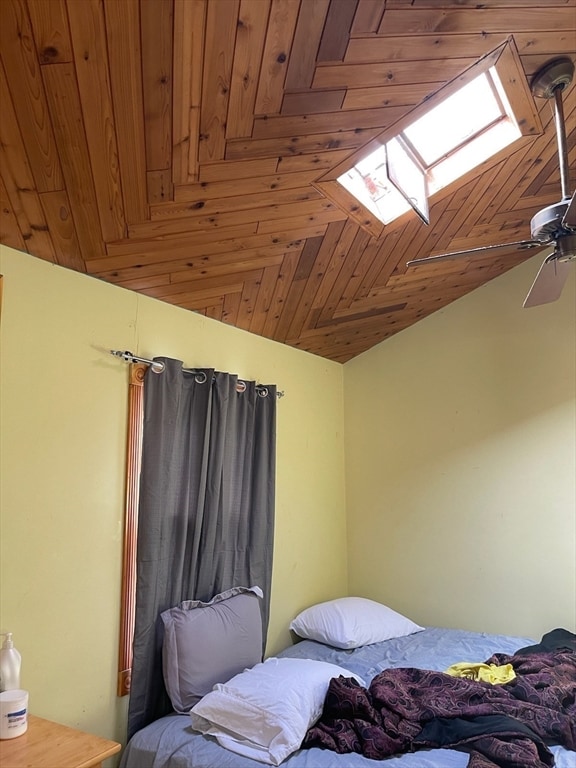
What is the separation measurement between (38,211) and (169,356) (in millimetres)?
1000

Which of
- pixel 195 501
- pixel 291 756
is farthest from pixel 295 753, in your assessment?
pixel 195 501

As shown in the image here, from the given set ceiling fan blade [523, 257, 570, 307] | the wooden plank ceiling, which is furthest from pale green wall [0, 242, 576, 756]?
ceiling fan blade [523, 257, 570, 307]

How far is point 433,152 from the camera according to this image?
2.68 meters

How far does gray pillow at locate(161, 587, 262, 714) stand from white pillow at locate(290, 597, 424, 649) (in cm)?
63

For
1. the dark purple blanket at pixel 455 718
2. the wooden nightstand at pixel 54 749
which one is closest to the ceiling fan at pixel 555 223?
the dark purple blanket at pixel 455 718

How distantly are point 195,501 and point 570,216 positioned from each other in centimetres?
202

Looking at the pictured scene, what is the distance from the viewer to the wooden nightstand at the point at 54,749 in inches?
58.5

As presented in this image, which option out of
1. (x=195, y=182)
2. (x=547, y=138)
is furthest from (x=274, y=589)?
(x=547, y=138)

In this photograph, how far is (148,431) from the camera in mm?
2465

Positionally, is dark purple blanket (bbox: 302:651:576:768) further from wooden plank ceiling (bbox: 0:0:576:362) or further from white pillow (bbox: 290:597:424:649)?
wooden plank ceiling (bbox: 0:0:576:362)

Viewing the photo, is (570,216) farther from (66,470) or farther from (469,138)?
(66,470)

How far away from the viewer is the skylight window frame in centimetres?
196

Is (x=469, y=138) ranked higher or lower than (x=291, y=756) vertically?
higher

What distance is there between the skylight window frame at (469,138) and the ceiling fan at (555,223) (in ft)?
0.27
